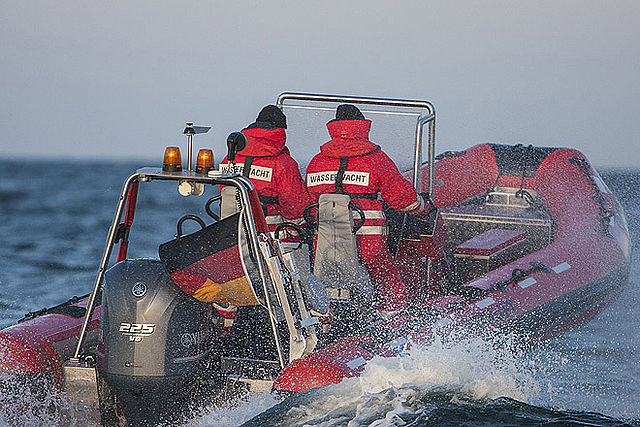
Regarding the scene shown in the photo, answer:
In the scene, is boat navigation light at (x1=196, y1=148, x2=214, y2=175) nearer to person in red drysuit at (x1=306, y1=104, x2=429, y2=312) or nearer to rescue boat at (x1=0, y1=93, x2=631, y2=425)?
rescue boat at (x1=0, y1=93, x2=631, y2=425)

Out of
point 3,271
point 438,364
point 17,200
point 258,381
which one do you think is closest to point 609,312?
point 438,364

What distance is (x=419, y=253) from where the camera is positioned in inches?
179

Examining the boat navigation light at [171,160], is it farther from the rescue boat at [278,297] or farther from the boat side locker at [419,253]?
the boat side locker at [419,253]

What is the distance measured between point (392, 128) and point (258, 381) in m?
2.10

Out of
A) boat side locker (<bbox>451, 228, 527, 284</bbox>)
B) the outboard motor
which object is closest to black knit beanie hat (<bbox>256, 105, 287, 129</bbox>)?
the outboard motor

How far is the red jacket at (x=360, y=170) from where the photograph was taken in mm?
3977

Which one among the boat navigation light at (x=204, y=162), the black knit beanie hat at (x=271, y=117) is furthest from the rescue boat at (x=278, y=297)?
the black knit beanie hat at (x=271, y=117)

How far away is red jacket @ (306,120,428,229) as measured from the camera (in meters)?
3.98

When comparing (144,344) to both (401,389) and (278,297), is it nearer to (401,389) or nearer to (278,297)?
(278,297)

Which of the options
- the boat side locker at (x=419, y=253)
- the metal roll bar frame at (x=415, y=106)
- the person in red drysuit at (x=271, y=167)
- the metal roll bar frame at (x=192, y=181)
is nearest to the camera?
the metal roll bar frame at (x=192, y=181)

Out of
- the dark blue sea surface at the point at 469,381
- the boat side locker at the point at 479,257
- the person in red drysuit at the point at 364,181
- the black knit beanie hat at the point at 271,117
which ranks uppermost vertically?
the black knit beanie hat at the point at 271,117

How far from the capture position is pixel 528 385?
345 cm

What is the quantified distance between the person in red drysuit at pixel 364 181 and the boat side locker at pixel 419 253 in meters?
0.39

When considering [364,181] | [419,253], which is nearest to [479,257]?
[419,253]
